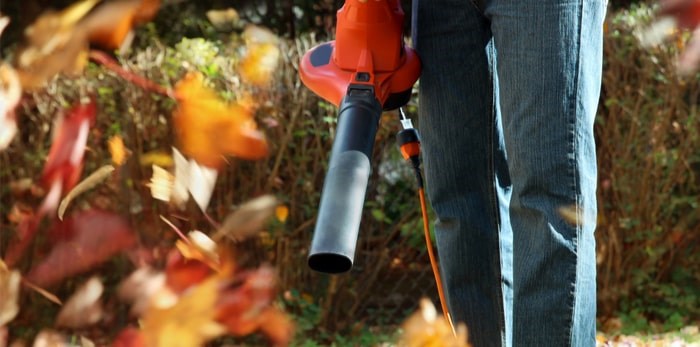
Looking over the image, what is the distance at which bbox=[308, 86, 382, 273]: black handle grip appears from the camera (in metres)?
1.36

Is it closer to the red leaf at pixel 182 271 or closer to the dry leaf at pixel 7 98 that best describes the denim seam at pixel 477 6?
the dry leaf at pixel 7 98

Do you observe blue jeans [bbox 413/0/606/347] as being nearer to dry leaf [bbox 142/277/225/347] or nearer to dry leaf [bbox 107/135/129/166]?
dry leaf [bbox 142/277/225/347]

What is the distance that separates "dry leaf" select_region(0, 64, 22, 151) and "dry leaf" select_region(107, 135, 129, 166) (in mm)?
2146

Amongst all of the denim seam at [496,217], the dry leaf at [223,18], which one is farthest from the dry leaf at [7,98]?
the dry leaf at [223,18]

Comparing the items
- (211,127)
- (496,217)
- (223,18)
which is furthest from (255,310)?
(223,18)

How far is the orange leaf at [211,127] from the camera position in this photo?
3.15 metres

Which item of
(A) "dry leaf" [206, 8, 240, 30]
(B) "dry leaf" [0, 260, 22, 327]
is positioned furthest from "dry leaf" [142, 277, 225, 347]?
(A) "dry leaf" [206, 8, 240, 30]

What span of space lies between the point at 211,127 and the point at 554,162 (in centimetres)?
167

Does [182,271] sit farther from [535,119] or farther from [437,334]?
[535,119]

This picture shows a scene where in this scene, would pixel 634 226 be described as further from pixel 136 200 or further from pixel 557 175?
pixel 557 175

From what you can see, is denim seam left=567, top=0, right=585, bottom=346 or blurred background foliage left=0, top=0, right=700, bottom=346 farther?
blurred background foliage left=0, top=0, right=700, bottom=346

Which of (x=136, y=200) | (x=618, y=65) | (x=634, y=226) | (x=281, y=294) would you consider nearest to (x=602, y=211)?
(x=634, y=226)

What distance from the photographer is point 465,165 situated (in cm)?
197

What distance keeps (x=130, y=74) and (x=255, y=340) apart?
3.69 ft
